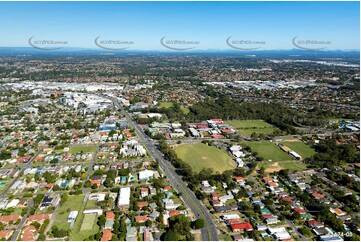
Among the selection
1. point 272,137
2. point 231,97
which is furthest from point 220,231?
point 231,97

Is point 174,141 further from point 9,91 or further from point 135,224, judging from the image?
point 9,91

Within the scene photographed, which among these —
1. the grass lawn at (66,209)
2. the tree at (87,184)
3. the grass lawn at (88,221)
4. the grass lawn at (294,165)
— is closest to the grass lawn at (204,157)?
the grass lawn at (294,165)

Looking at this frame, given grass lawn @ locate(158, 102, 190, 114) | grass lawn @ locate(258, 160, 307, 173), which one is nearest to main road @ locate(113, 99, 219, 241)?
grass lawn @ locate(258, 160, 307, 173)

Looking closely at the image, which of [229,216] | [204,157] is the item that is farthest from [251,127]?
[229,216]

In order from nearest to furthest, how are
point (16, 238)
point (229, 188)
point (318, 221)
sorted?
1. point (16, 238)
2. point (318, 221)
3. point (229, 188)

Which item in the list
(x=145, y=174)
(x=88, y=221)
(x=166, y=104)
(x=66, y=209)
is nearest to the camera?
(x=88, y=221)

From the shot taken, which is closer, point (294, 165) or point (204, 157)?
point (294, 165)

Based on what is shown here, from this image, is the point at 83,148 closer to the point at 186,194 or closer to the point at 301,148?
the point at 186,194
